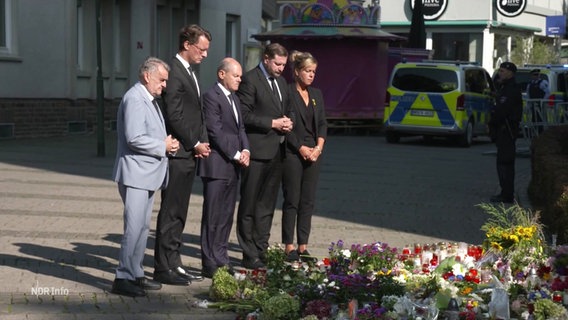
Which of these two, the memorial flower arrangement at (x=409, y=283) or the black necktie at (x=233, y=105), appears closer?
the memorial flower arrangement at (x=409, y=283)

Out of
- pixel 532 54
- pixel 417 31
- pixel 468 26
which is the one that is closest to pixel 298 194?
pixel 417 31

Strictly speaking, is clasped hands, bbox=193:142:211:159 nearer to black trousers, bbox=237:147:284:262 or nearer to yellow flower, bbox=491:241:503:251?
black trousers, bbox=237:147:284:262

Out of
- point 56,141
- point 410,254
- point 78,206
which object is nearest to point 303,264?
point 410,254

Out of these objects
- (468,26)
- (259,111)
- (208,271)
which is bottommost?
(208,271)

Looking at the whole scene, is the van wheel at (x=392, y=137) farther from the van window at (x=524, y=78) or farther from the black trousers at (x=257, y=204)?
the black trousers at (x=257, y=204)

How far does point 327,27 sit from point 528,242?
22.3m

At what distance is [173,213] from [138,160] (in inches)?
31.0

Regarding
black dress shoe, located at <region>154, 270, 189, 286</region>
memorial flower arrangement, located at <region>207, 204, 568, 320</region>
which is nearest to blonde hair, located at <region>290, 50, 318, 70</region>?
memorial flower arrangement, located at <region>207, 204, 568, 320</region>

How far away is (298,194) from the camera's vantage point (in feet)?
32.3

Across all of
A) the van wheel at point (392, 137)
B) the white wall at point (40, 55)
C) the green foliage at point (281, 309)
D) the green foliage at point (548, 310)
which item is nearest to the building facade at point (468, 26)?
the van wheel at point (392, 137)

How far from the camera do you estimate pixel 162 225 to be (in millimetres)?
8609

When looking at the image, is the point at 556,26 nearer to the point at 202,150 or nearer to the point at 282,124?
the point at 282,124

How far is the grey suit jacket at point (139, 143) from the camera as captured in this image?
7844 mm

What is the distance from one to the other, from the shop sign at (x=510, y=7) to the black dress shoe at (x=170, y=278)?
52354 millimetres
